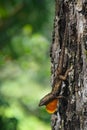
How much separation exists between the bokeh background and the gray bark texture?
7.68 ft

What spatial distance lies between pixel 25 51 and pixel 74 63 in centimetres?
303

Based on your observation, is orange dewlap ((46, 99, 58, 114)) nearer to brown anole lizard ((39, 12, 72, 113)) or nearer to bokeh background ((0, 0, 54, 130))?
brown anole lizard ((39, 12, 72, 113))

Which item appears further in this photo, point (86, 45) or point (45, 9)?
point (45, 9)

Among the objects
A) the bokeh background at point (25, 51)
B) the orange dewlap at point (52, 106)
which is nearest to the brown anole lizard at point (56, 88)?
the orange dewlap at point (52, 106)

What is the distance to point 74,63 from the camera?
3.00 meters

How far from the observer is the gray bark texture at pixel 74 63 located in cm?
295

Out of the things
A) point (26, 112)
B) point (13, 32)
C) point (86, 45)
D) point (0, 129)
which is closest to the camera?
point (86, 45)

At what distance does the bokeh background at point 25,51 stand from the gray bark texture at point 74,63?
2.34 metres

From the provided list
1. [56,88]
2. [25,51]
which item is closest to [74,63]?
[56,88]

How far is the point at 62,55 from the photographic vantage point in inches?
121

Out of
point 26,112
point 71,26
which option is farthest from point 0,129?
point 26,112

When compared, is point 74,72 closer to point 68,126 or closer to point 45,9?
point 68,126

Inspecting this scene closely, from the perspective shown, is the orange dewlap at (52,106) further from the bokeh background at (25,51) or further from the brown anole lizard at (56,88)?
the bokeh background at (25,51)

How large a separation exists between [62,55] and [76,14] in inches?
9.6
